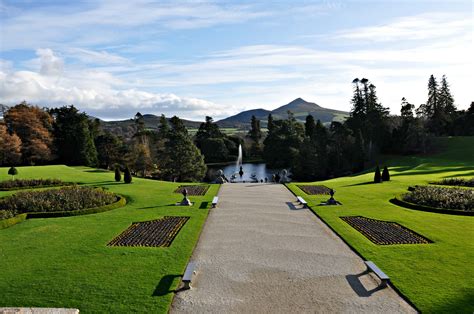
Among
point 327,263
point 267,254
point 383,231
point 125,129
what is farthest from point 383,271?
point 125,129

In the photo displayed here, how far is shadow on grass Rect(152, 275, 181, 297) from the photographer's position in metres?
9.49

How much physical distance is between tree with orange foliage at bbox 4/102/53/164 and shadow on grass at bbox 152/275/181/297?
46.8m

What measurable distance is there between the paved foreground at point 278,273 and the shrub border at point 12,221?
8.93 meters

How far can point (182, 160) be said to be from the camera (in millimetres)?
51500

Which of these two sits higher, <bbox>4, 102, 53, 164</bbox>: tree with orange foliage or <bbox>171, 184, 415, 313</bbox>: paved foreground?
<bbox>4, 102, 53, 164</bbox>: tree with orange foliage

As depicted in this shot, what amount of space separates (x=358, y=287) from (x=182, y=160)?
1695 inches

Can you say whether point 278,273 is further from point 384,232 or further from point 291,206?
point 291,206

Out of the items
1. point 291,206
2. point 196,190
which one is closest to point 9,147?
point 196,190

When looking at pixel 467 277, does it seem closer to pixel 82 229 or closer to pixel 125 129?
pixel 82 229

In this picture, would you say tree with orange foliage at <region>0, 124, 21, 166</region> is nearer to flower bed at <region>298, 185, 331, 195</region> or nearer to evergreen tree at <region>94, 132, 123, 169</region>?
evergreen tree at <region>94, 132, 123, 169</region>

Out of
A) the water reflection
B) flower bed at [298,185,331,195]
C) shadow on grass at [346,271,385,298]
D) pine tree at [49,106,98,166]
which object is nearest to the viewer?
shadow on grass at [346,271,385,298]

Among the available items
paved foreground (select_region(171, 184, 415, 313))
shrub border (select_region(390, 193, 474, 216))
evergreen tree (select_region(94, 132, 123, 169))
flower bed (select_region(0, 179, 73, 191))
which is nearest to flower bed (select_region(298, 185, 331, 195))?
shrub border (select_region(390, 193, 474, 216))

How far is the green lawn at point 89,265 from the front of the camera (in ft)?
30.1

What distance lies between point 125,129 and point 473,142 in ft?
370
